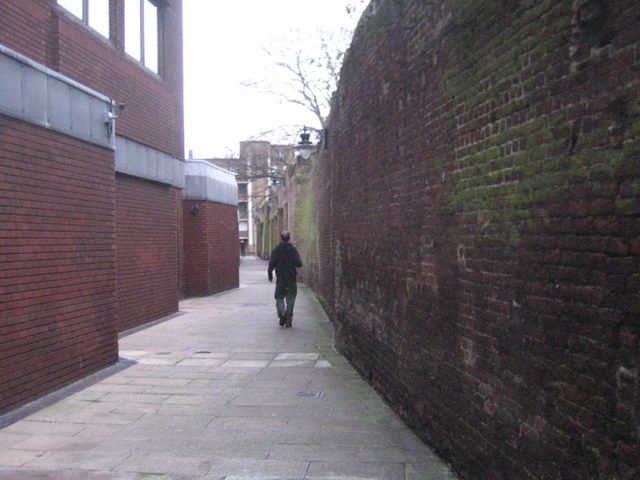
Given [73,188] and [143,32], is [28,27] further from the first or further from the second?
[143,32]

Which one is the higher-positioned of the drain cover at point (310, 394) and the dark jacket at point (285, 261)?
the dark jacket at point (285, 261)

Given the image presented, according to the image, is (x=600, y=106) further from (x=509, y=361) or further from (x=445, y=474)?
(x=445, y=474)

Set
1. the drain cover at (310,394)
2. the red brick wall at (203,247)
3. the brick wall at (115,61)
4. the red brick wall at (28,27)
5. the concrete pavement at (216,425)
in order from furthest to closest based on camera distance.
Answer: the red brick wall at (203,247) → the brick wall at (115,61) → the red brick wall at (28,27) → the drain cover at (310,394) → the concrete pavement at (216,425)

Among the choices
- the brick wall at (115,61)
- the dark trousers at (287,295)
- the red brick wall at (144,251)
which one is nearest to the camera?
the brick wall at (115,61)

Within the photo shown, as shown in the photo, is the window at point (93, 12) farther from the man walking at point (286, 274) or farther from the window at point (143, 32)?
the man walking at point (286, 274)

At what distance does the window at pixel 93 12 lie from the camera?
970 centimetres

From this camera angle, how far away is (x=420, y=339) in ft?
17.1

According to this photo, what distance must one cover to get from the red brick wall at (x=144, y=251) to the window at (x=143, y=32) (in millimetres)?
2385

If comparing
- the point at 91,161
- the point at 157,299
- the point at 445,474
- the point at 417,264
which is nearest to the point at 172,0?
the point at 157,299

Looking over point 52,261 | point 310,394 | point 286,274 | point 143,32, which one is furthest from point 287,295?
point 52,261

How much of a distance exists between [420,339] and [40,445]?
3.03m

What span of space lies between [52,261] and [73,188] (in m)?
0.96

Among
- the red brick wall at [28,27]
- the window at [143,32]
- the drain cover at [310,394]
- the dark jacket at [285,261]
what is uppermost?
the window at [143,32]

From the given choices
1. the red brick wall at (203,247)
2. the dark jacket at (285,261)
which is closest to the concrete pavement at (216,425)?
the dark jacket at (285,261)
